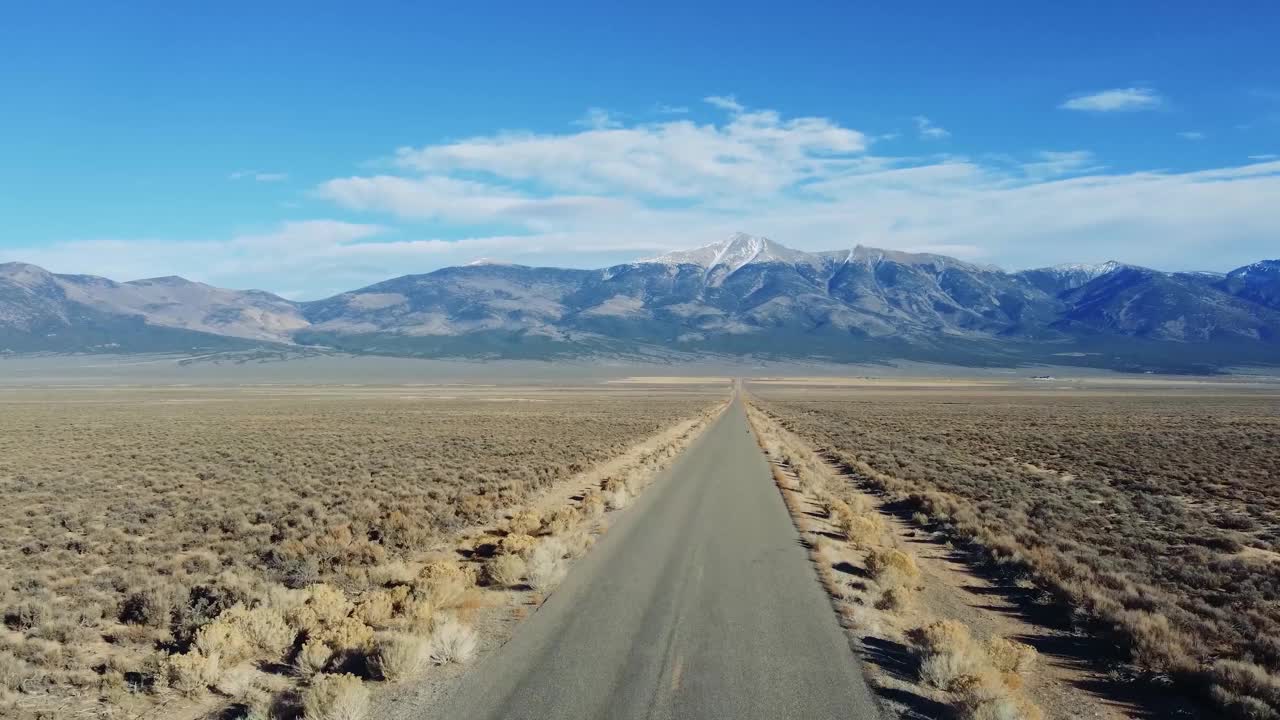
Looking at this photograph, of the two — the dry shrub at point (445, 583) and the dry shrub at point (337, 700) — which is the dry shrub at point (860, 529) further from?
the dry shrub at point (337, 700)

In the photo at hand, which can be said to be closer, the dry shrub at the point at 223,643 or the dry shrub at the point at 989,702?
the dry shrub at the point at 989,702

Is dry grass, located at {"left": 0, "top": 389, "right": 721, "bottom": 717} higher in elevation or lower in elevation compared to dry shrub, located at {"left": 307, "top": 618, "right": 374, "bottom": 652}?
lower

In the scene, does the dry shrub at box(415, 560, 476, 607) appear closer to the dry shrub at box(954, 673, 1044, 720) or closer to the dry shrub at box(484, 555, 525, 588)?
the dry shrub at box(484, 555, 525, 588)

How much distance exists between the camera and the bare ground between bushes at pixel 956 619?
302 inches

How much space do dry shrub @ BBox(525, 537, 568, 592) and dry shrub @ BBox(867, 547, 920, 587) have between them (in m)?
5.34

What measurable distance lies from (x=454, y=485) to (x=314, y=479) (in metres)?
4.79

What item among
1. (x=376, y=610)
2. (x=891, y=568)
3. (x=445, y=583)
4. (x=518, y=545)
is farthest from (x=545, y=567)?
(x=891, y=568)

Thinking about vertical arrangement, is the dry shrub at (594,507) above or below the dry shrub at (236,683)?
below

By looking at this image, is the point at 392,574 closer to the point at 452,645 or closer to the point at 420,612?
the point at 420,612

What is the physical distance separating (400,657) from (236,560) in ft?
24.1

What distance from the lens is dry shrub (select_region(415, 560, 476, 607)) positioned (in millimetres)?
10386

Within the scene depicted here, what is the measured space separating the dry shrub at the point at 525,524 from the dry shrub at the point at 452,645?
6.79 m

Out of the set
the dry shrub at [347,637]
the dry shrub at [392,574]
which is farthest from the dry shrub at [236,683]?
the dry shrub at [392,574]

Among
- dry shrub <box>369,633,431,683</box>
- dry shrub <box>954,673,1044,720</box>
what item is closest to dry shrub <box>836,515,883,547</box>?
dry shrub <box>954,673,1044,720</box>
